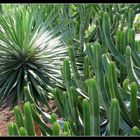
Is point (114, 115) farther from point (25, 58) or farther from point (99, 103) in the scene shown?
point (25, 58)

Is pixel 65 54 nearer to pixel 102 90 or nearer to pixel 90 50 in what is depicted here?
pixel 90 50

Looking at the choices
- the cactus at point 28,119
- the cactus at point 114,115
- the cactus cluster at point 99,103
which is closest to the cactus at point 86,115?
the cactus cluster at point 99,103

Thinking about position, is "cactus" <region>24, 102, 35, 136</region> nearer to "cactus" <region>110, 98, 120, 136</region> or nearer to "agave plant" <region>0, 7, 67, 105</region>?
"cactus" <region>110, 98, 120, 136</region>

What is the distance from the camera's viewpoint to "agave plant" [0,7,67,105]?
5.16 metres

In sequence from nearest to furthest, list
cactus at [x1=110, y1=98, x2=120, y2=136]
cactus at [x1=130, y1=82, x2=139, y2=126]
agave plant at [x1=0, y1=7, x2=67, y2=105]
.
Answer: cactus at [x1=110, y1=98, x2=120, y2=136] → cactus at [x1=130, y1=82, x2=139, y2=126] → agave plant at [x1=0, y1=7, x2=67, y2=105]

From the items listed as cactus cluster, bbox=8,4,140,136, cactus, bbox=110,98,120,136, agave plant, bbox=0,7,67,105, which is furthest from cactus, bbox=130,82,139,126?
agave plant, bbox=0,7,67,105

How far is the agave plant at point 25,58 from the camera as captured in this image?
16.9 ft

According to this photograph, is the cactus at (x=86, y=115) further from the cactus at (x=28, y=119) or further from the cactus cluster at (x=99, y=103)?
the cactus at (x=28, y=119)

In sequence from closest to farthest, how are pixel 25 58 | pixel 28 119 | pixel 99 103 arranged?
pixel 28 119
pixel 99 103
pixel 25 58

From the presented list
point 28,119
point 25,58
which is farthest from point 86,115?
point 25,58

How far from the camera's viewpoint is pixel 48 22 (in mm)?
5812

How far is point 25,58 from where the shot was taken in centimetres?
539

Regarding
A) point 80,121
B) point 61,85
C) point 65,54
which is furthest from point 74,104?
point 65,54

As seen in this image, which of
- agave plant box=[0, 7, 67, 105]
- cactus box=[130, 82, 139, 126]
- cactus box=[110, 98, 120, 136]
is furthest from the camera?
agave plant box=[0, 7, 67, 105]
